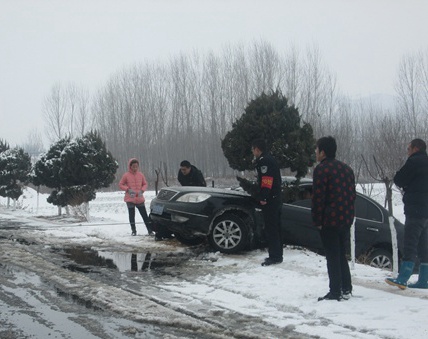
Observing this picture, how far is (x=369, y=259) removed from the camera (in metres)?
9.46

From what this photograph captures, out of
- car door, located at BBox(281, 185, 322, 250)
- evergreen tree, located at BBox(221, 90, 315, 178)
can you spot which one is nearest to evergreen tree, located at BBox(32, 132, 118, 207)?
evergreen tree, located at BBox(221, 90, 315, 178)

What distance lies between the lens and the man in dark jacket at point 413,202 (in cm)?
653

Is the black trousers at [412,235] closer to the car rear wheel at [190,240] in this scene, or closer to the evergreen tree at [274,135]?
the evergreen tree at [274,135]

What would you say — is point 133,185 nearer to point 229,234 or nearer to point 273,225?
point 229,234

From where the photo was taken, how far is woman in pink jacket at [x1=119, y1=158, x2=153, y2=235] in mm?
12502

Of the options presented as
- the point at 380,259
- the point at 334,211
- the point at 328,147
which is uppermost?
the point at 328,147

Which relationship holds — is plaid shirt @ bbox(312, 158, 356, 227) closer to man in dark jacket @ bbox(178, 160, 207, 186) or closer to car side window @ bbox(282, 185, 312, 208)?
car side window @ bbox(282, 185, 312, 208)

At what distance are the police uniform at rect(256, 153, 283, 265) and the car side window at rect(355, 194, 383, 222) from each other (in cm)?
200

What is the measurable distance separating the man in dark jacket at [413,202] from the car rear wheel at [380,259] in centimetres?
273

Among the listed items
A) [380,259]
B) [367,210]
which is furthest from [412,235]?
[367,210]

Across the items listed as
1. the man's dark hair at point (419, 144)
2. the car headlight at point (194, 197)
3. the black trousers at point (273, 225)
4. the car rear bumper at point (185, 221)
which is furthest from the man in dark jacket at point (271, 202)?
the man's dark hair at point (419, 144)

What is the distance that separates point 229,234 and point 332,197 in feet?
10.5

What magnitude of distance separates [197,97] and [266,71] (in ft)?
31.4

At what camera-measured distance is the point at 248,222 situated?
9281mm
